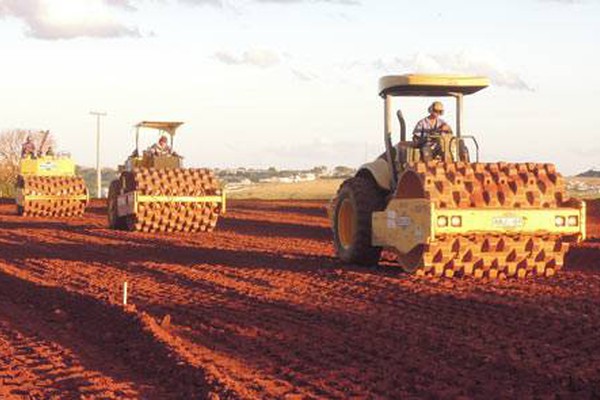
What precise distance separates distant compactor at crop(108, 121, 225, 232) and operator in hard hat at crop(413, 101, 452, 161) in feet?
28.8

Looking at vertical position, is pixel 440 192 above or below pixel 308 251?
above

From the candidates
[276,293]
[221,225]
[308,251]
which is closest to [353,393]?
[276,293]

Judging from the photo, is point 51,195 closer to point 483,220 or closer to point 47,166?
point 47,166

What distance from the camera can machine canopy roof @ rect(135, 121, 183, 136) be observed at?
70.2 feet

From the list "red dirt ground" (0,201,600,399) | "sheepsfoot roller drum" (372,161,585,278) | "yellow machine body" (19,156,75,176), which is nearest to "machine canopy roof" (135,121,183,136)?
"red dirt ground" (0,201,600,399)

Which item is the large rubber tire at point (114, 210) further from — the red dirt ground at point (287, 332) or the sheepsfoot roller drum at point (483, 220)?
the sheepsfoot roller drum at point (483, 220)

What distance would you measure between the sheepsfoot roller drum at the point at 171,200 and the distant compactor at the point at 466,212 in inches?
338

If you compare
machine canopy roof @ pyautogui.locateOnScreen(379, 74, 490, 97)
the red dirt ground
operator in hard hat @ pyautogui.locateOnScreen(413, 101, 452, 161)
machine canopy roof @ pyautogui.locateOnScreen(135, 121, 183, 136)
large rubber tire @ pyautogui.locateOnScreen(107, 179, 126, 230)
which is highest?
machine canopy roof @ pyautogui.locateOnScreen(135, 121, 183, 136)

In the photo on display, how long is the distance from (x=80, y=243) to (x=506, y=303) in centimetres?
987

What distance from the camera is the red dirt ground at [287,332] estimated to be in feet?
19.1

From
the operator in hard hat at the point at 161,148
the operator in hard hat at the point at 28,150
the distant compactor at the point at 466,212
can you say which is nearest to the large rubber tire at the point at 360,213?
the distant compactor at the point at 466,212

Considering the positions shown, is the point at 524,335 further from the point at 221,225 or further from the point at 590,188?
the point at 590,188

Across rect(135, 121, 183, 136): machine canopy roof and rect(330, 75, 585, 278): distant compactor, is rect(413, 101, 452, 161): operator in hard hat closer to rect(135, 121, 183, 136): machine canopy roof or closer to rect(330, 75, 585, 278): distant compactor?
rect(330, 75, 585, 278): distant compactor

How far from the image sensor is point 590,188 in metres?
49.5
